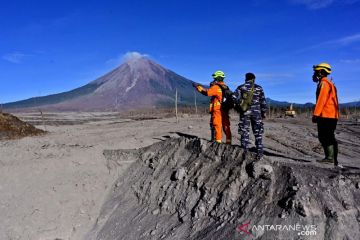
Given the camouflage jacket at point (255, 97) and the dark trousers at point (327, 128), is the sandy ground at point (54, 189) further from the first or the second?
the camouflage jacket at point (255, 97)

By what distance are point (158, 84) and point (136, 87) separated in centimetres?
1328

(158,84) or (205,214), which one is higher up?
(158,84)

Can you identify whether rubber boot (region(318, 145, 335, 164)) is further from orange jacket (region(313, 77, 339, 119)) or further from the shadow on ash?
the shadow on ash

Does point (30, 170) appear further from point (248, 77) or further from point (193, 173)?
point (248, 77)

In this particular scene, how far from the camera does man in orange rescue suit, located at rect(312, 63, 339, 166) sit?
25.7 feet

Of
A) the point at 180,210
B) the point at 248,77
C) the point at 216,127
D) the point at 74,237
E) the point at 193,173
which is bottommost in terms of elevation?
the point at 74,237

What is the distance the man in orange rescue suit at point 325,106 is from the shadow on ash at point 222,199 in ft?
2.70

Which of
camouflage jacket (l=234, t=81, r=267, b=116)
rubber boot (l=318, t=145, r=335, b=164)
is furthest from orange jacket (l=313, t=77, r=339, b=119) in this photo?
camouflage jacket (l=234, t=81, r=267, b=116)

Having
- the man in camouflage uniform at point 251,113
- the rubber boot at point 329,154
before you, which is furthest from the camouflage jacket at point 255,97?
the rubber boot at point 329,154

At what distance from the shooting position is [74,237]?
805cm

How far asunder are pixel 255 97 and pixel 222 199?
258 centimetres

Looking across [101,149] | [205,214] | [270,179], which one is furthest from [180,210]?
[101,149]

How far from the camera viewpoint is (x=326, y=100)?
7840 millimetres

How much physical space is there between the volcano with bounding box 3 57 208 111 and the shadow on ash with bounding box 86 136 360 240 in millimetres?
128287
